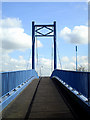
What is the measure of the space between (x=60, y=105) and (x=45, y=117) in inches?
61.9

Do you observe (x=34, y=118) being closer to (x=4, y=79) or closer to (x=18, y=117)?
(x=18, y=117)

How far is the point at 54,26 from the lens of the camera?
3131cm

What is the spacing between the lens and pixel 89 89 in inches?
233

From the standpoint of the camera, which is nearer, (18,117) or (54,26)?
(18,117)

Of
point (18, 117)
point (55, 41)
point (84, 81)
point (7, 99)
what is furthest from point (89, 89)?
point (55, 41)

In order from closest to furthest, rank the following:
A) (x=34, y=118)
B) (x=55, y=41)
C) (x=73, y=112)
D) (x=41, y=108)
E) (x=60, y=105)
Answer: (x=34, y=118) < (x=73, y=112) < (x=41, y=108) < (x=60, y=105) < (x=55, y=41)

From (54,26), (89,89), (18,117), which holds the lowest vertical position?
(18,117)

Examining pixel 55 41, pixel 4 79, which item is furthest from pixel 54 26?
pixel 4 79

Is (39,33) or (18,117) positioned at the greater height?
(39,33)

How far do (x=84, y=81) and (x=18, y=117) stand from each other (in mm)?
2730

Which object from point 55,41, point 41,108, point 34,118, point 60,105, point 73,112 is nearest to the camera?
point 34,118

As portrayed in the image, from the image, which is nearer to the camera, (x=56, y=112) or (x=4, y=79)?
(x=56, y=112)

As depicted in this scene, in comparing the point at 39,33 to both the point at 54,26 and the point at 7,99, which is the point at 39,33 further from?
the point at 7,99

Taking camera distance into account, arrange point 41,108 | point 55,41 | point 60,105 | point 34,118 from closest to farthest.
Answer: point 34,118
point 41,108
point 60,105
point 55,41
